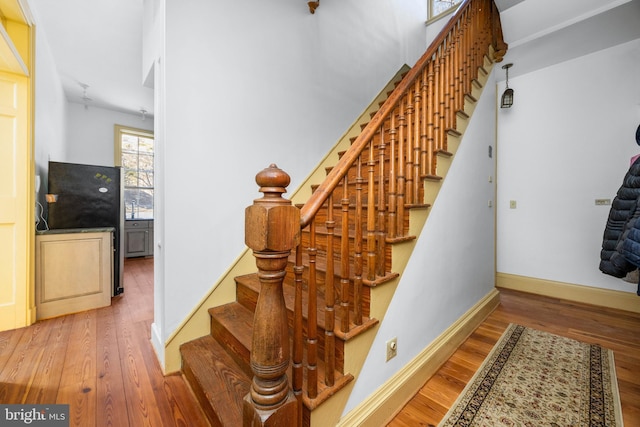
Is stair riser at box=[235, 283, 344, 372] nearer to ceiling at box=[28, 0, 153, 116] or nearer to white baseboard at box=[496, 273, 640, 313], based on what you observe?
ceiling at box=[28, 0, 153, 116]

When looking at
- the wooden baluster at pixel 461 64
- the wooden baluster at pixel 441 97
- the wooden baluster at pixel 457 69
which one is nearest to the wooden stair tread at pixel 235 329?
the wooden baluster at pixel 441 97

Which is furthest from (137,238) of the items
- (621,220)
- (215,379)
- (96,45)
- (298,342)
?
(621,220)

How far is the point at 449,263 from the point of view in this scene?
1.91m

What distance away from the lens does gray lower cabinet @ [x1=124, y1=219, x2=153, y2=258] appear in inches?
200

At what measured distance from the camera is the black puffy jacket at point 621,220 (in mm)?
1580

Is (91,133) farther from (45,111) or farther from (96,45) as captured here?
(96,45)

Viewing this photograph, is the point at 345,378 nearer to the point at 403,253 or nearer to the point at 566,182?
the point at 403,253

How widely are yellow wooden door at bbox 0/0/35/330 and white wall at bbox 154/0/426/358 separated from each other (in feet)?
5.09

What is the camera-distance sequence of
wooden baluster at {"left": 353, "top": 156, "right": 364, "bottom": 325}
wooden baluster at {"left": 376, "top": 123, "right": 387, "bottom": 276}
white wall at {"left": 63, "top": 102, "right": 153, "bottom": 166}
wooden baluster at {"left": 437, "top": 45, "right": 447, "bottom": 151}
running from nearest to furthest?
wooden baluster at {"left": 353, "top": 156, "right": 364, "bottom": 325} < wooden baluster at {"left": 376, "top": 123, "right": 387, "bottom": 276} < wooden baluster at {"left": 437, "top": 45, "right": 447, "bottom": 151} < white wall at {"left": 63, "top": 102, "right": 153, "bottom": 166}

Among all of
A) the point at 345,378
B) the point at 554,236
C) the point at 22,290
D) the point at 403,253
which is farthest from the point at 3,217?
the point at 554,236

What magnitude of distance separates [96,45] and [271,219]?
13.6ft

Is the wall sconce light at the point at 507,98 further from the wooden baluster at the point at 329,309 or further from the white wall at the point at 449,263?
the wooden baluster at the point at 329,309

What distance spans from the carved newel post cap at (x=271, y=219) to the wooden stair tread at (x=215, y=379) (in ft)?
2.85

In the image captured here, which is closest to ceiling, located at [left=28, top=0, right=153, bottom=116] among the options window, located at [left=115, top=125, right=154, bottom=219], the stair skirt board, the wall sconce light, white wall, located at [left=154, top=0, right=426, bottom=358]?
window, located at [left=115, top=125, right=154, bottom=219]
